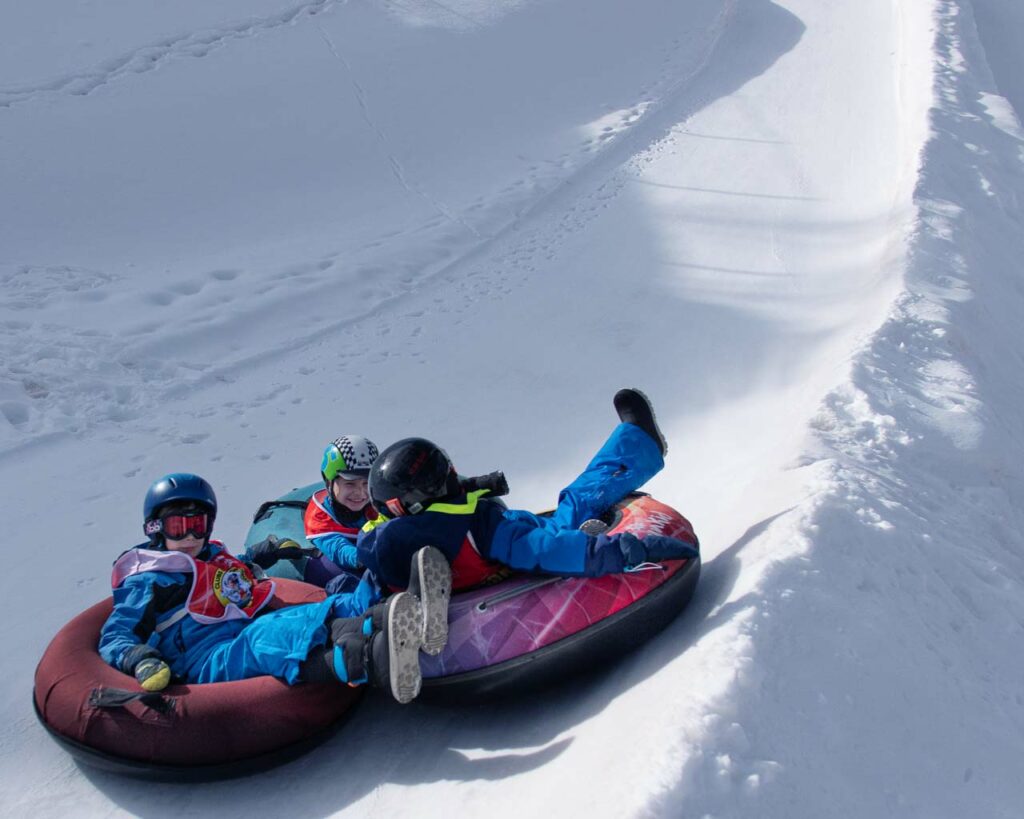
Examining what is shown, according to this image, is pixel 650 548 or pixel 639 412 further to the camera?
pixel 639 412

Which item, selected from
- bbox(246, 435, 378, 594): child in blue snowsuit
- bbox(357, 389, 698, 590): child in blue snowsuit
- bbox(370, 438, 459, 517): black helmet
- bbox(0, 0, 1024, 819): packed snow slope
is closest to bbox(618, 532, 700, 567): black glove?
bbox(357, 389, 698, 590): child in blue snowsuit

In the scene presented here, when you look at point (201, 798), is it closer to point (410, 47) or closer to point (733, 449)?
point (733, 449)

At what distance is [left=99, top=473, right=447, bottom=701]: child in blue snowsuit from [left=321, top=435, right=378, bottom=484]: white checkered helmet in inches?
24.4

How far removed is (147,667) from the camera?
11.2 feet

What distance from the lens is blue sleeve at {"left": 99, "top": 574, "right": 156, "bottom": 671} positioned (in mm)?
3605

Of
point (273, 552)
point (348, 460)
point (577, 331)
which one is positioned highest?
point (348, 460)

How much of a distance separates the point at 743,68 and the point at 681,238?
5667mm

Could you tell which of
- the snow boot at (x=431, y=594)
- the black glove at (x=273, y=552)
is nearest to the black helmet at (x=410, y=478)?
the snow boot at (x=431, y=594)

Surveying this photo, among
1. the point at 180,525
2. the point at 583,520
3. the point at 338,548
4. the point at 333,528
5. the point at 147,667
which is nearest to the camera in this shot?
the point at 147,667

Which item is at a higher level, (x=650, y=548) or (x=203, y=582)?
(x=650, y=548)

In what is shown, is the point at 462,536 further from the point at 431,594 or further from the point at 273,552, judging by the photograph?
the point at 273,552

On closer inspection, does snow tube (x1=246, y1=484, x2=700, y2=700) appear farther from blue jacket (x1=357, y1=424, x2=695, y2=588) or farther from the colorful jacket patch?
the colorful jacket patch

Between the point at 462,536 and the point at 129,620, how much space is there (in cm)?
121

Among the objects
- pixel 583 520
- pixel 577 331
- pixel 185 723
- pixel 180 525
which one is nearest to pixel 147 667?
pixel 185 723
